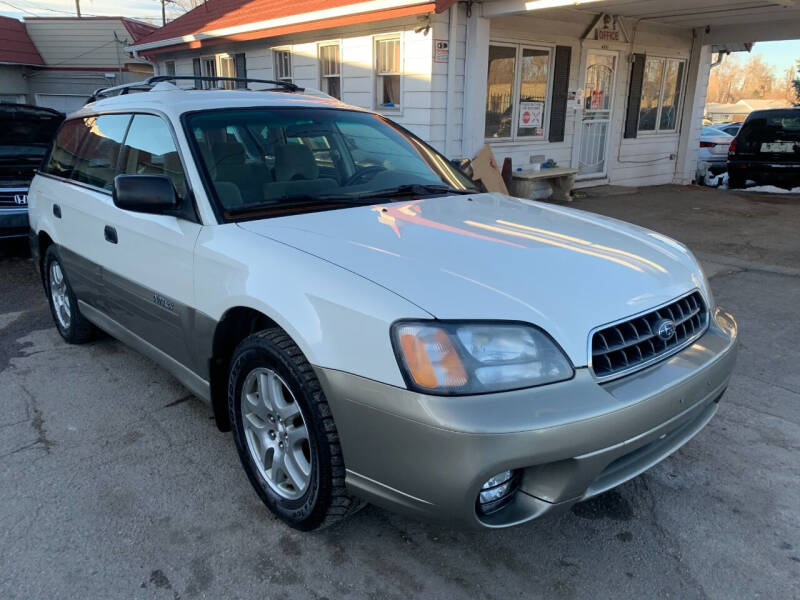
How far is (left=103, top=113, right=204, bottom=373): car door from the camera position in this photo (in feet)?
9.45

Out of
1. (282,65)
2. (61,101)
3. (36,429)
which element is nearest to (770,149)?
(282,65)

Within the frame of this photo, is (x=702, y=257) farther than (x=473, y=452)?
Yes

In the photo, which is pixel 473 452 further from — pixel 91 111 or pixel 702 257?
pixel 702 257

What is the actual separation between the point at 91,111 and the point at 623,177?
36.0ft

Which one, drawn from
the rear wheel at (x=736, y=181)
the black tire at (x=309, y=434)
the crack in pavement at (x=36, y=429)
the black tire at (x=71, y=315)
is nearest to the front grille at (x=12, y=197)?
the black tire at (x=71, y=315)

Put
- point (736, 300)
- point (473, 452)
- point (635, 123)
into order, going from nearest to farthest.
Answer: point (473, 452) → point (736, 300) → point (635, 123)

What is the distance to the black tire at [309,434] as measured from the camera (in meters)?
2.21

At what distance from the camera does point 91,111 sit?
411 cm

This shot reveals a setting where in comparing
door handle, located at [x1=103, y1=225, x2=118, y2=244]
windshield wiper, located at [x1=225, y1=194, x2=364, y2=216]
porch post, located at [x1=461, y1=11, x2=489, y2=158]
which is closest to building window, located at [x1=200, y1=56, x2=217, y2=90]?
porch post, located at [x1=461, y1=11, x2=489, y2=158]

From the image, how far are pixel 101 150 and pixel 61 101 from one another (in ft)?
80.1

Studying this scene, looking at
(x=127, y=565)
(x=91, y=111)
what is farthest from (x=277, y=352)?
(x=91, y=111)

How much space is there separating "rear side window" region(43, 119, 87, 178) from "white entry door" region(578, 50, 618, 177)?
29.6 ft

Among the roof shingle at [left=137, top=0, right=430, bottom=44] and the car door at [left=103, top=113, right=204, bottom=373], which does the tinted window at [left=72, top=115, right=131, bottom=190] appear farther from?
the roof shingle at [left=137, top=0, right=430, bottom=44]

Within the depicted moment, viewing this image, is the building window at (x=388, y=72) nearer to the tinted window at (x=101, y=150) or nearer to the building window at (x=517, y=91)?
the building window at (x=517, y=91)
